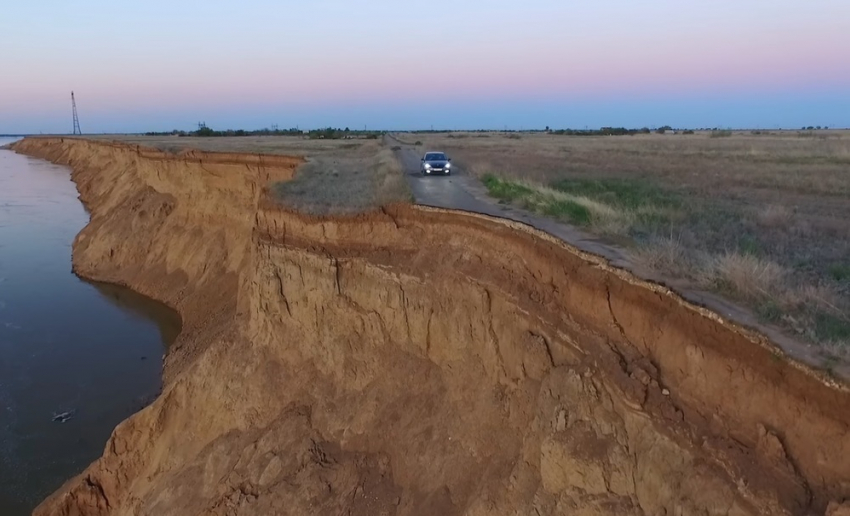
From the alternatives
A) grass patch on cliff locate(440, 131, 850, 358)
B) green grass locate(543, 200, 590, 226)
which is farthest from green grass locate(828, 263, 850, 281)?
green grass locate(543, 200, 590, 226)

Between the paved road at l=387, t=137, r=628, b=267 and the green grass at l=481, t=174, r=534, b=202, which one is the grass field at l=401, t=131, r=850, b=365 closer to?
the green grass at l=481, t=174, r=534, b=202

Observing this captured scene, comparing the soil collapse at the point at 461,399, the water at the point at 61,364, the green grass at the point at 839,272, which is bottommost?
the water at the point at 61,364

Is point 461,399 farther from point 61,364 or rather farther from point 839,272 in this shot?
point 61,364

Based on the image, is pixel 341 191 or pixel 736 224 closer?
pixel 736 224

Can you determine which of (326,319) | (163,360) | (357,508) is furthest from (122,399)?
(357,508)

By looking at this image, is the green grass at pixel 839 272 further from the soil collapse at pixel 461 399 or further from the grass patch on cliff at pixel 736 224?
the soil collapse at pixel 461 399

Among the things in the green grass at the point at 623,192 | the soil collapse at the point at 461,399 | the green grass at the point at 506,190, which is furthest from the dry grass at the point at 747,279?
the green grass at the point at 623,192

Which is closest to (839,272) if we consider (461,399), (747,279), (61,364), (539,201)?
(747,279)
